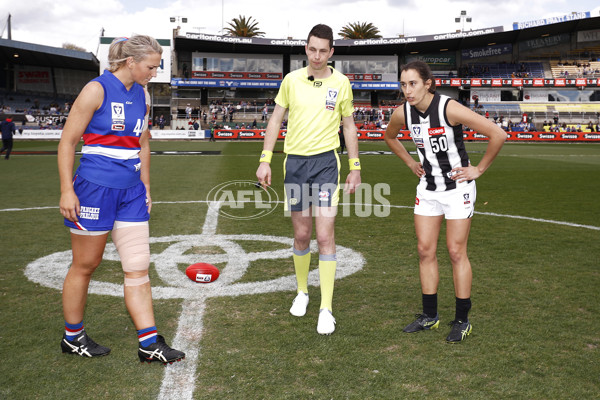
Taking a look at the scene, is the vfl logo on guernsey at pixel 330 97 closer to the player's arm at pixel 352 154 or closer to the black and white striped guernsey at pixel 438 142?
the player's arm at pixel 352 154

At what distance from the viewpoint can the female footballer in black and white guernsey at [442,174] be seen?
399cm

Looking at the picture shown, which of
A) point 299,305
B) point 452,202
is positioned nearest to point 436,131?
point 452,202

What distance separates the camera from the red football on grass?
538 centimetres

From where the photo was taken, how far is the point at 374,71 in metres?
63.5

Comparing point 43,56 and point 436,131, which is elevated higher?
point 43,56

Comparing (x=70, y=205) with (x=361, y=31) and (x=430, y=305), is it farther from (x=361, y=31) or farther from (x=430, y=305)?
(x=361, y=31)

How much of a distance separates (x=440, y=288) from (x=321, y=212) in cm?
176

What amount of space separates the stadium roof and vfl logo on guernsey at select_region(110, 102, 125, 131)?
62.0 meters

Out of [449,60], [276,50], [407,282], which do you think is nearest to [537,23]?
[449,60]

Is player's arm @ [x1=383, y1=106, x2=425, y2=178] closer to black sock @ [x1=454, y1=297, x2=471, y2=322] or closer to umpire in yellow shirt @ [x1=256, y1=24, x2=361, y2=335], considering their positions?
umpire in yellow shirt @ [x1=256, y1=24, x2=361, y2=335]

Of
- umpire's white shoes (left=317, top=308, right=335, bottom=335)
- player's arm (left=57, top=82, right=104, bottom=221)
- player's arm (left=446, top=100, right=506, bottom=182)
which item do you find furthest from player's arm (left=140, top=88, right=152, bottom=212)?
player's arm (left=446, top=100, right=506, bottom=182)

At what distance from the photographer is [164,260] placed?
6.29m

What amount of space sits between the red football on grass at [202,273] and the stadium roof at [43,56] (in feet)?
200

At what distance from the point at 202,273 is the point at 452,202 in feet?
8.91
